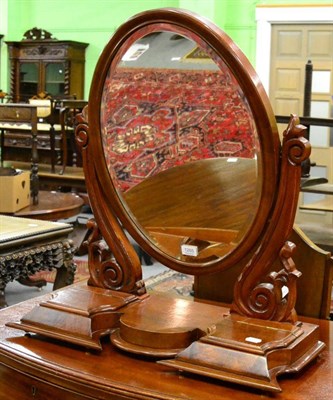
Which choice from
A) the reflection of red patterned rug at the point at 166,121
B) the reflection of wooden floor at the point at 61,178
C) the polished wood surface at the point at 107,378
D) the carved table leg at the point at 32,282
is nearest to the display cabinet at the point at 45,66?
the reflection of wooden floor at the point at 61,178

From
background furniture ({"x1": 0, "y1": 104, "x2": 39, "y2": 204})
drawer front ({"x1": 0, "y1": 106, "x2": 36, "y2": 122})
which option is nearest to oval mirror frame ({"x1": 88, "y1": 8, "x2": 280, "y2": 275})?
background furniture ({"x1": 0, "y1": 104, "x2": 39, "y2": 204})

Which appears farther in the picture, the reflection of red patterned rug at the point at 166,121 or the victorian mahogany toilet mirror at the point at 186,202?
the reflection of red patterned rug at the point at 166,121

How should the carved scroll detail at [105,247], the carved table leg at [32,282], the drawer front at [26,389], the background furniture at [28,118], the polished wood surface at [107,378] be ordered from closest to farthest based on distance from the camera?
the polished wood surface at [107,378], the drawer front at [26,389], the carved scroll detail at [105,247], the carved table leg at [32,282], the background furniture at [28,118]

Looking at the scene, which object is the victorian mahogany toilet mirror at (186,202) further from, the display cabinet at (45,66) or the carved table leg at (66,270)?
the display cabinet at (45,66)

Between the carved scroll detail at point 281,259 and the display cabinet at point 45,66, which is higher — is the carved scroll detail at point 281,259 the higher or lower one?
the lower one

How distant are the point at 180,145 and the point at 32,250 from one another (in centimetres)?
218

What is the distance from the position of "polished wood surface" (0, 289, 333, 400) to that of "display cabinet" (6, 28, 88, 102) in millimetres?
9658

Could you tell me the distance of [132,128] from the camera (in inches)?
61.1

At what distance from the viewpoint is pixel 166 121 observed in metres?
1.50

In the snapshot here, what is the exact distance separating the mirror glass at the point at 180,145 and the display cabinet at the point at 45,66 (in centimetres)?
942

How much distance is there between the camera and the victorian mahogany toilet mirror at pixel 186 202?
1.26 metres

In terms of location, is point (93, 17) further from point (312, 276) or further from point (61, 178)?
point (312, 276)

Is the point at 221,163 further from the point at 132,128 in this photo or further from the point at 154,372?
the point at 154,372

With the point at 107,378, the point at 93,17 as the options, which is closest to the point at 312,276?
the point at 107,378
